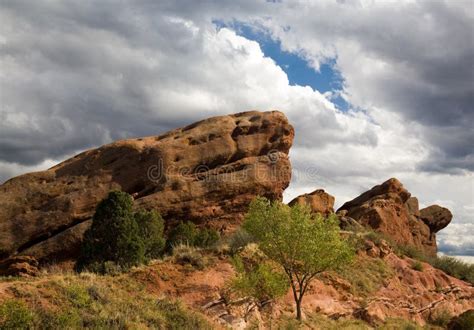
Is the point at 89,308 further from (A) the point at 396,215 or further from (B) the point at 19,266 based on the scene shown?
(A) the point at 396,215

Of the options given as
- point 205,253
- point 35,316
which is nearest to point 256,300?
point 205,253

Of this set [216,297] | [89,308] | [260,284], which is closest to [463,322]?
[260,284]

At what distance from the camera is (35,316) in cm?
1566

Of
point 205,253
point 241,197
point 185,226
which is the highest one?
point 241,197

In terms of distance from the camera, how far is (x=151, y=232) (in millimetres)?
36031

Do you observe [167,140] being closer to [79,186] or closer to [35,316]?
[79,186]

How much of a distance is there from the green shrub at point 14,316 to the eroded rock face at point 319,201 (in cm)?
3713

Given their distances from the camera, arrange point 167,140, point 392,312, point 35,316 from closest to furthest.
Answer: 1. point 35,316
2. point 392,312
3. point 167,140

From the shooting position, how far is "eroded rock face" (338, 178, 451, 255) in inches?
1957

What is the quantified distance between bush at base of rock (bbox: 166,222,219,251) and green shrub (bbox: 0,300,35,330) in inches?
864

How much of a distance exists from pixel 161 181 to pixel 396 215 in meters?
23.8

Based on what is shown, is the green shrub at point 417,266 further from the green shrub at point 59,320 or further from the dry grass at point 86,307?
Result: the green shrub at point 59,320

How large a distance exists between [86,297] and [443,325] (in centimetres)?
2299

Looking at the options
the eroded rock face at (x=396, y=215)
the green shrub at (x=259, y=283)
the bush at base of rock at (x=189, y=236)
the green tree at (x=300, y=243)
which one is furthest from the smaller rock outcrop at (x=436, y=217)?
the green shrub at (x=259, y=283)
